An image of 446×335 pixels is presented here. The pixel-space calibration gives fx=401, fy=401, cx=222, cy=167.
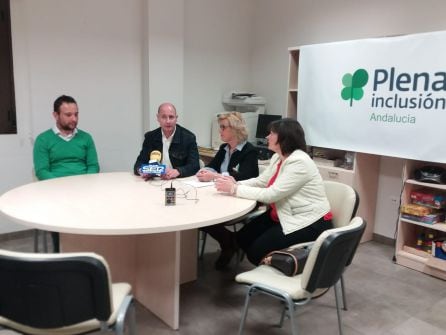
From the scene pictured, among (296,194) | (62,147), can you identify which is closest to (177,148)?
(62,147)

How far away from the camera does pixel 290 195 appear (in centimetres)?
238

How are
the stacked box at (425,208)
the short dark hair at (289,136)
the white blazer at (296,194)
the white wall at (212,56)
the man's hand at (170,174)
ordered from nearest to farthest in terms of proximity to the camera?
the white blazer at (296,194)
the short dark hair at (289,136)
the man's hand at (170,174)
the stacked box at (425,208)
the white wall at (212,56)

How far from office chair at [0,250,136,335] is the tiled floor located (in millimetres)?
945

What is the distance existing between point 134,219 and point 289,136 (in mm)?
1060

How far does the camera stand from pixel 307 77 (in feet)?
12.8

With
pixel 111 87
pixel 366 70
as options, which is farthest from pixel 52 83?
pixel 366 70

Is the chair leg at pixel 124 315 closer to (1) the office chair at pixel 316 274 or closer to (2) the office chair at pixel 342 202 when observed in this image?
(1) the office chair at pixel 316 274

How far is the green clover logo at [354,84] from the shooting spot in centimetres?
349

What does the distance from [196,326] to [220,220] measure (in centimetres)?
79

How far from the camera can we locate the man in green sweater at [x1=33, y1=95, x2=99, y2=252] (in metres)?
3.11

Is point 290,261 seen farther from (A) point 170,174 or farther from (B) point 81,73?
(B) point 81,73

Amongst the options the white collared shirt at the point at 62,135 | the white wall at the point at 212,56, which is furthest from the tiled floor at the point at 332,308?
the white wall at the point at 212,56

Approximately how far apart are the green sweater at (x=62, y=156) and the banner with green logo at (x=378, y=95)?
6.78ft

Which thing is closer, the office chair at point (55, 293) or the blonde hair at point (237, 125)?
the office chair at point (55, 293)
